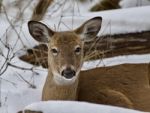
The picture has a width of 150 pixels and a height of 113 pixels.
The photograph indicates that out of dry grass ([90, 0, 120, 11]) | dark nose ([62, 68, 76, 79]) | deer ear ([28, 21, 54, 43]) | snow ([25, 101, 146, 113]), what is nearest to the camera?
snow ([25, 101, 146, 113])

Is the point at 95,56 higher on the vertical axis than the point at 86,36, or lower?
lower

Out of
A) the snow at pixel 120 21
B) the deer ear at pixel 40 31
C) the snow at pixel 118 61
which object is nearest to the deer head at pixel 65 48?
the deer ear at pixel 40 31

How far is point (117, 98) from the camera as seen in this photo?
745 cm

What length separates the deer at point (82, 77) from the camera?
7309mm

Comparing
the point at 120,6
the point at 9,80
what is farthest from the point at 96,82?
the point at 120,6

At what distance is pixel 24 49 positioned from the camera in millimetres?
9188

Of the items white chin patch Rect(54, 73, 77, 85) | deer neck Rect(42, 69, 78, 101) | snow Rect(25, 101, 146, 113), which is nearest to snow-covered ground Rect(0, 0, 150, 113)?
deer neck Rect(42, 69, 78, 101)

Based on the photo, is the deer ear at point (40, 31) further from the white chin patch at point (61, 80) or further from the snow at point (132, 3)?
the snow at point (132, 3)

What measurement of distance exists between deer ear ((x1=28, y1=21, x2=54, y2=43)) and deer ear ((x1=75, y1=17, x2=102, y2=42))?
1.03ft

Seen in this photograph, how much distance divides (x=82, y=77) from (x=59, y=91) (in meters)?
0.43

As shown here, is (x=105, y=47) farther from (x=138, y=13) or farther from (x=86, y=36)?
(x=86, y=36)

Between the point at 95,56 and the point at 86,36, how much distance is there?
1.37 meters

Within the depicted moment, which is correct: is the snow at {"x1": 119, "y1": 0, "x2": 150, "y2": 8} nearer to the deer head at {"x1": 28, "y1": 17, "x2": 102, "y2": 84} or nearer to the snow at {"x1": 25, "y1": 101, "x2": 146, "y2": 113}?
the deer head at {"x1": 28, "y1": 17, "x2": 102, "y2": 84}

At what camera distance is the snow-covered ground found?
8102 mm
